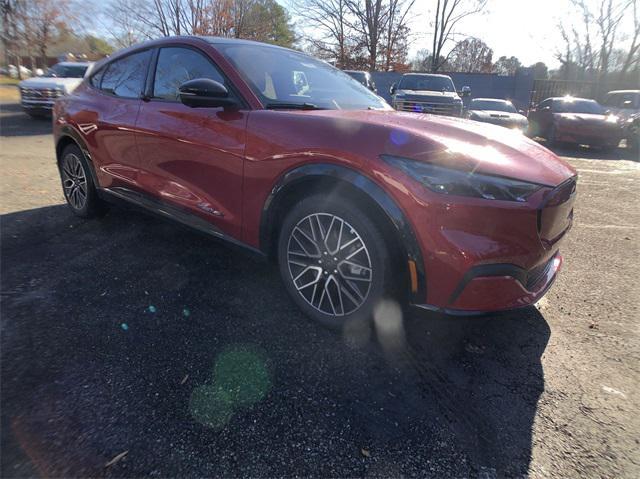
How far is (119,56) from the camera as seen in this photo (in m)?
3.53

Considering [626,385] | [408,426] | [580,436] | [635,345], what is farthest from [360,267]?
[635,345]

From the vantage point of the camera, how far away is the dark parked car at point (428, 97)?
386 inches

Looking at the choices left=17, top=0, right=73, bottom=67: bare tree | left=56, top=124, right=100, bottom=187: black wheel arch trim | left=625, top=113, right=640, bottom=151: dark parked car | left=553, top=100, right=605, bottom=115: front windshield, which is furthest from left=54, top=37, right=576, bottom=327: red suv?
left=17, top=0, right=73, bottom=67: bare tree

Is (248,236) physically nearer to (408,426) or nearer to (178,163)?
(178,163)

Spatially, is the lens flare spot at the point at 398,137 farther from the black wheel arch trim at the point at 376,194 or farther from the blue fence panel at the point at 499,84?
the blue fence panel at the point at 499,84

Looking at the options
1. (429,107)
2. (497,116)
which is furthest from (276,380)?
(497,116)

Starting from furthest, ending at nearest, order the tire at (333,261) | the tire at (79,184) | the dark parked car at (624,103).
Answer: the dark parked car at (624,103), the tire at (79,184), the tire at (333,261)

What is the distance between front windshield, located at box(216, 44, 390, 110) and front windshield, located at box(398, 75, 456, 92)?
341 inches

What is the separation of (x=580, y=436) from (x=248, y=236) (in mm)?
1999

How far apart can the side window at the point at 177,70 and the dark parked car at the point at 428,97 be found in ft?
24.7

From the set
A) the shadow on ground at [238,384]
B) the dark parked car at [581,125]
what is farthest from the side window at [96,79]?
the dark parked car at [581,125]

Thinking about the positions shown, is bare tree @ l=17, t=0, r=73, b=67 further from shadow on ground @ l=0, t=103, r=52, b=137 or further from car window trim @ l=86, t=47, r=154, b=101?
car window trim @ l=86, t=47, r=154, b=101

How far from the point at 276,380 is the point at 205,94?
1.68m

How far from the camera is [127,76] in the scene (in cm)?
334
